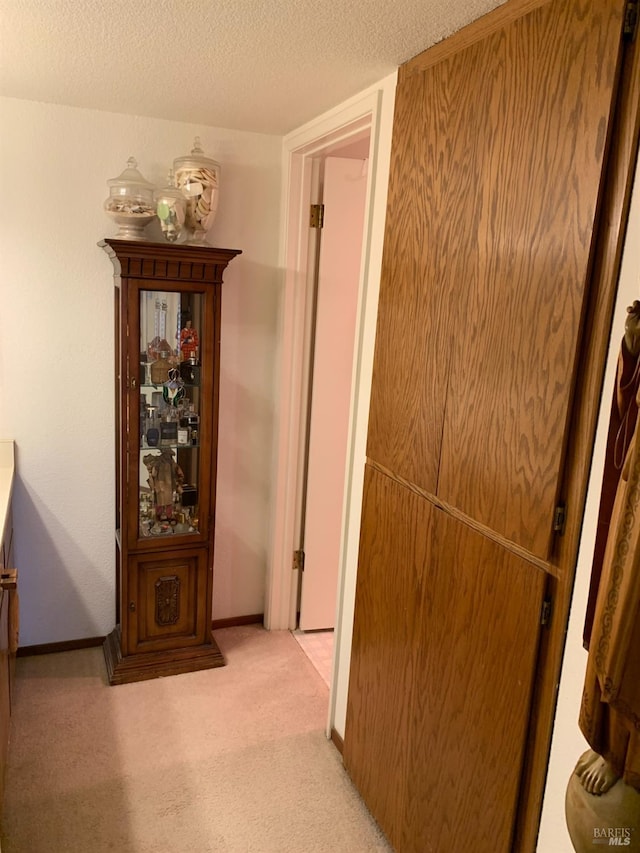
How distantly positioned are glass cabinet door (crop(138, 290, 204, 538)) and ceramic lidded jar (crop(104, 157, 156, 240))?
0.85 feet

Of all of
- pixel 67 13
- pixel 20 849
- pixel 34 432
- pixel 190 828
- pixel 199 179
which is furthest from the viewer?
pixel 34 432

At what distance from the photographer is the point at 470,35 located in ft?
5.02

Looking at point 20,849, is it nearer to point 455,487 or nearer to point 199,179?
point 455,487

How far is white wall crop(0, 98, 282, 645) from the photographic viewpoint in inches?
101

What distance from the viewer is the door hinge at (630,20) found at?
1132 mm

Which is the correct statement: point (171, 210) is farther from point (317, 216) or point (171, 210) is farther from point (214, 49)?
point (214, 49)

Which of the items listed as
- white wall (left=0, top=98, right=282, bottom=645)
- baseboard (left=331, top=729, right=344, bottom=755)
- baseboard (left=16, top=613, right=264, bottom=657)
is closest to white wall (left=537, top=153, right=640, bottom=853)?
baseboard (left=331, top=729, right=344, bottom=755)

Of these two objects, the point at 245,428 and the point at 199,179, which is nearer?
the point at 199,179

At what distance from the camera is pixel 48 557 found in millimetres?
2826

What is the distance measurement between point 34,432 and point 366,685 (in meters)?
1.65

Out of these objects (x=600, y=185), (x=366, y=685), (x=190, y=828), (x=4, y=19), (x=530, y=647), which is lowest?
(x=190, y=828)

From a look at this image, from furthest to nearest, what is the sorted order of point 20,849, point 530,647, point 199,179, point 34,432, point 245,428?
1. point 245,428
2. point 34,432
3. point 199,179
4. point 20,849
5. point 530,647

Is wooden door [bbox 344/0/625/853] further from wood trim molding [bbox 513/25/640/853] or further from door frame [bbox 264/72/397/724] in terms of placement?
door frame [bbox 264/72/397/724]

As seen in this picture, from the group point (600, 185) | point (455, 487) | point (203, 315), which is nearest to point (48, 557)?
point (203, 315)
